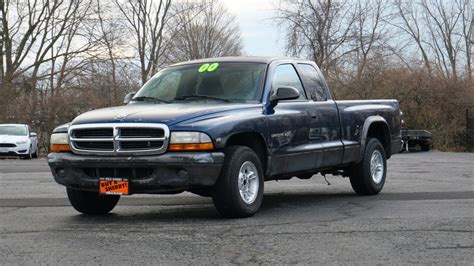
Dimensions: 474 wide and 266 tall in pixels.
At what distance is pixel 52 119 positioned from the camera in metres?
30.5

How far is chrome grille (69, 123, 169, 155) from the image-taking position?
21.8ft

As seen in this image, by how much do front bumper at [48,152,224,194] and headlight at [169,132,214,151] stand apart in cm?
6

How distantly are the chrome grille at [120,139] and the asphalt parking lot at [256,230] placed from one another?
772 millimetres

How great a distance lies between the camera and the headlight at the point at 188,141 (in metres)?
6.59

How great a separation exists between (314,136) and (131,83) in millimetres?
31917

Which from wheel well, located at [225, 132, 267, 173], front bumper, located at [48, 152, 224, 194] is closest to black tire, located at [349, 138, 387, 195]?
wheel well, located at [225, 132, 267, 173]

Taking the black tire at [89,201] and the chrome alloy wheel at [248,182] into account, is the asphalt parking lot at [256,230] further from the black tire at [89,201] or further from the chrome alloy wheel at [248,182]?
the chrome alloy wheel at [248,182]

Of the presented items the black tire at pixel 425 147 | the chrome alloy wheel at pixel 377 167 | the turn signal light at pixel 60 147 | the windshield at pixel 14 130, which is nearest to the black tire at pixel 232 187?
the turn signal light at pixel 60 147

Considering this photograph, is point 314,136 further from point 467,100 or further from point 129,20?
point 129,20

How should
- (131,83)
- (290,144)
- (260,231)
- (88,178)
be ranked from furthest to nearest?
(131,83), (290,144), (88,178), (260,231)

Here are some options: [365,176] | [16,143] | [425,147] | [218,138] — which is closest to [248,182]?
[218,138]

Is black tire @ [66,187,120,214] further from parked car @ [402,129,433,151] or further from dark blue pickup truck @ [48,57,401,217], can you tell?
parked car @ [402,129,433,151]

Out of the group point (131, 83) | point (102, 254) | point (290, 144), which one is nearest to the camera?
point (102, 254)

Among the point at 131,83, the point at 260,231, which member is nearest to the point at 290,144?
the point at 260,231
